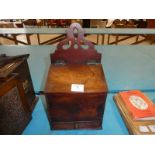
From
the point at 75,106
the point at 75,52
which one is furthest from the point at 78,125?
the point at 75,52

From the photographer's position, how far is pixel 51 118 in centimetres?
79

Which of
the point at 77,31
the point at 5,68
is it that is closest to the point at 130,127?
the point at 77,31

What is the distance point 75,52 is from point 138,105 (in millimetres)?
449

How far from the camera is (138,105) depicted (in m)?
0.89

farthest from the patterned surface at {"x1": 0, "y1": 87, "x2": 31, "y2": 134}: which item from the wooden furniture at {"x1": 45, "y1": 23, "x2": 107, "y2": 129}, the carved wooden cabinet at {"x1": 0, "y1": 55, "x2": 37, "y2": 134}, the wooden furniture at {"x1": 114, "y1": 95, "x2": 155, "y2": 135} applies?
the wooden furniture at {"x1": 114, "y1": 95, "x2": 155, "y2": 135}

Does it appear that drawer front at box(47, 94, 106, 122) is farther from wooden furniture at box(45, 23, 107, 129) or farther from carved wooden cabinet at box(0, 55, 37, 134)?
carved wooden cabinet at box(0, 55, 37, 134)

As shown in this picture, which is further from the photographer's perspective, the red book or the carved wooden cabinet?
the red book

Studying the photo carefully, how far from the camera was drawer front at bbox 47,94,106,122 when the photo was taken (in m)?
0.71

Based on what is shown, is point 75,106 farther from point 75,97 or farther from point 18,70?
point 18,70

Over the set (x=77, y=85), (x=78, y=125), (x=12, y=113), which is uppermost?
(x=77, y=85)

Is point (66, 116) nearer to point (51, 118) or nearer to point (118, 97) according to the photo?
point (51, 118)

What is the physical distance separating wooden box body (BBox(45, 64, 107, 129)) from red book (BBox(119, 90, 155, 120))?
0.19 m

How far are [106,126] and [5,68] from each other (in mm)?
586

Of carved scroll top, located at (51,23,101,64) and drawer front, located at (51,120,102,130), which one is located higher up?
carved scroll top, located at (51,23,101,64)
